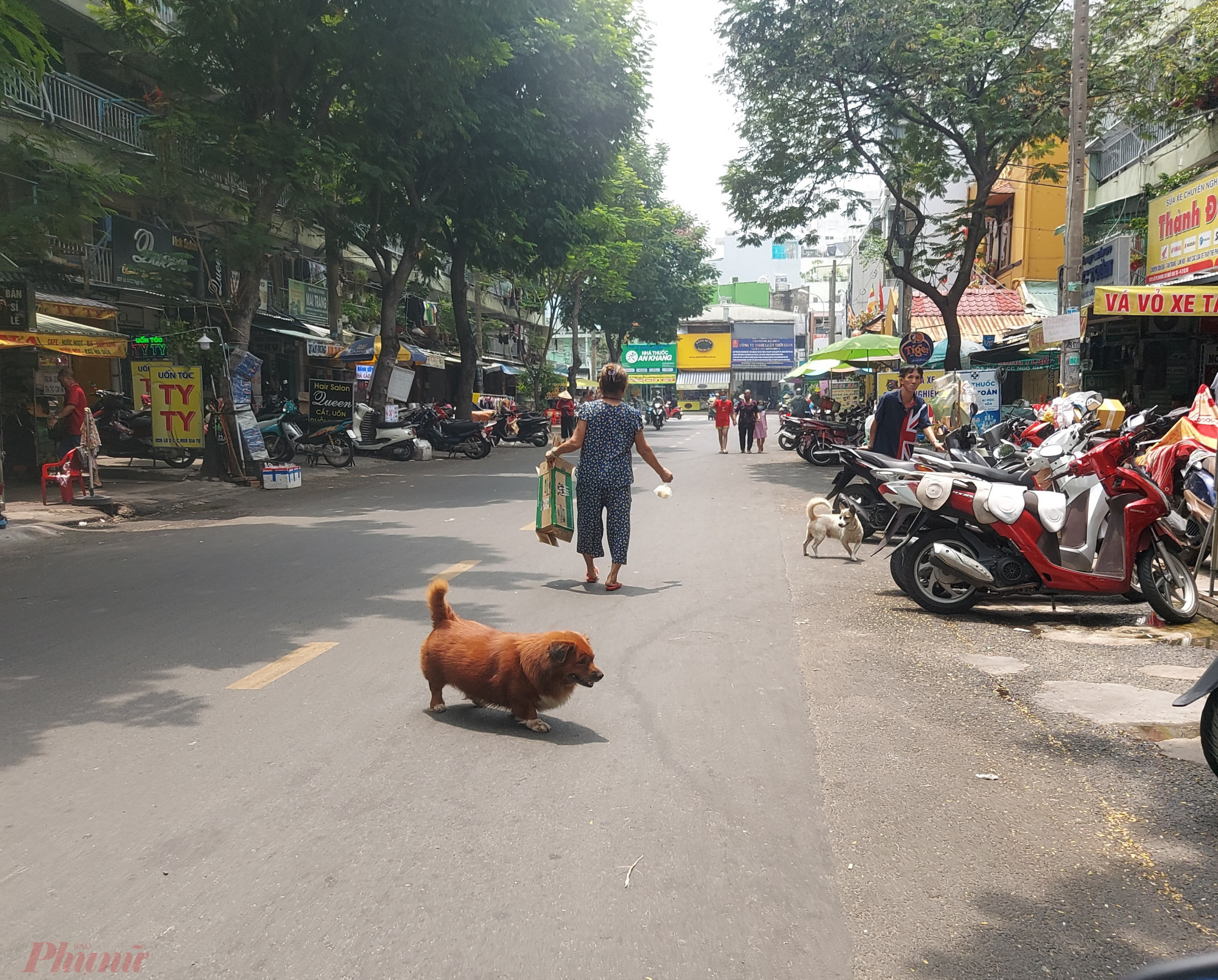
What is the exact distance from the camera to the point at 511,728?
4.51 meters

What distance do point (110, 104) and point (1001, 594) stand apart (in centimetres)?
1961

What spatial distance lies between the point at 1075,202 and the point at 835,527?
7.18 m

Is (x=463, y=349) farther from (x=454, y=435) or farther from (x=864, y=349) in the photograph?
(x=864, y=349)

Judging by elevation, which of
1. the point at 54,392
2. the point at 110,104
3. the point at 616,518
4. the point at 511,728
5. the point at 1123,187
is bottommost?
the point at 511,728

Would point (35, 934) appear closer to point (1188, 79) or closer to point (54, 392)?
point (54, 392)

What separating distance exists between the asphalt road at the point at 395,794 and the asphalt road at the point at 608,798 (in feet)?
0.05

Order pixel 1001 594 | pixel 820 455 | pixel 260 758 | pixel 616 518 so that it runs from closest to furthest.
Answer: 1. pixel 260 758
2. pixel 1001 594
3. pixel 616 518
4. pixel 820 455

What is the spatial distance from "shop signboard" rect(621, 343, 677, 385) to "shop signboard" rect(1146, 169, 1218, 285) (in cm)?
5933

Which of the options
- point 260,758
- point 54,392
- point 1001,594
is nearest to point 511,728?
point 260,758

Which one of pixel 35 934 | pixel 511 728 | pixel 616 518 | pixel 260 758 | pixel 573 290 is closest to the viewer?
pixel 35 934

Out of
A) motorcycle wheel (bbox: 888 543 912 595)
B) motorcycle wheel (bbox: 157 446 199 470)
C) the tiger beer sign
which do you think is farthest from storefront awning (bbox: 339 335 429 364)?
motorcycle wheel (bbox: 888 543 912 595)

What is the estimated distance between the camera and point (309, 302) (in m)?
29.5

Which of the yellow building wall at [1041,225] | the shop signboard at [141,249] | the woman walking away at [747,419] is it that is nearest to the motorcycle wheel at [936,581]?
the shop signboard at [141,249]

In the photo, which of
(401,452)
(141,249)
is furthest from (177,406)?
(401,452)
